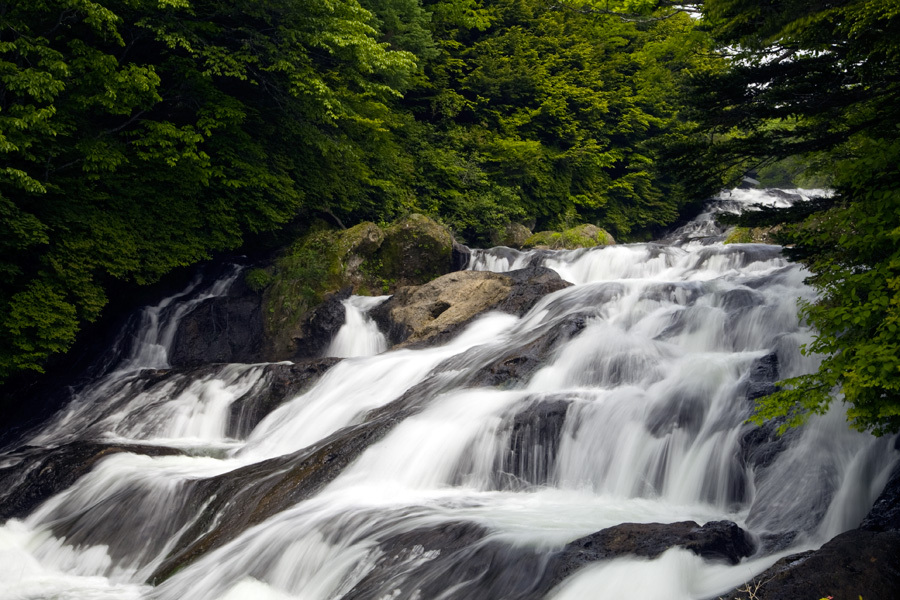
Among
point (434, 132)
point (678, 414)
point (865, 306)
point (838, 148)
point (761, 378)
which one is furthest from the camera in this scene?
point (434, 132)

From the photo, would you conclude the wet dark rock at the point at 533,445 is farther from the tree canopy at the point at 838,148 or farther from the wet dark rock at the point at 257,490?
the tree canopy at the point at 838,148

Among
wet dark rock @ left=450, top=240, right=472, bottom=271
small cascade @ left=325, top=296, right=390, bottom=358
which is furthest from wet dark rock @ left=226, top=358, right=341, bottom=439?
wet dark rock @ left=450, top=240, right=472, bottom=271

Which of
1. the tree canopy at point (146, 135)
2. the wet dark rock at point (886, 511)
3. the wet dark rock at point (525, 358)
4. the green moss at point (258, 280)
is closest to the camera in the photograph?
the wet dark rock at point (886, 511)

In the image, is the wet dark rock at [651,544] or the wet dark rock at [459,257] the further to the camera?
the wet dark rock at [459,257]

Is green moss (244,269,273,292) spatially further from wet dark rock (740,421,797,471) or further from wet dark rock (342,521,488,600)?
wet dark rock (740,421,797,471)

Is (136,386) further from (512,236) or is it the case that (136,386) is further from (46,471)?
(512,236)

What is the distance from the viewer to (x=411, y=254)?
16.4 meters

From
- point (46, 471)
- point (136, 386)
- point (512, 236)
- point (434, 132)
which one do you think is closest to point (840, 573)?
point (46, 471)

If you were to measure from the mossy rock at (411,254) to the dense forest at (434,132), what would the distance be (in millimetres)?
2378

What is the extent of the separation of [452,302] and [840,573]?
33.3 feet

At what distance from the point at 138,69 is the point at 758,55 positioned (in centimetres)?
1026

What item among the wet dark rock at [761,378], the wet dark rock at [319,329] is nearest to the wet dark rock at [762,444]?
the wet dark rock at [761,378]

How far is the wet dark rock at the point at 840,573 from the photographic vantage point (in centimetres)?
350

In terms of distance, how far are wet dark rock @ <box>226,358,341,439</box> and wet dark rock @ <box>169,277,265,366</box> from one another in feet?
12.0
